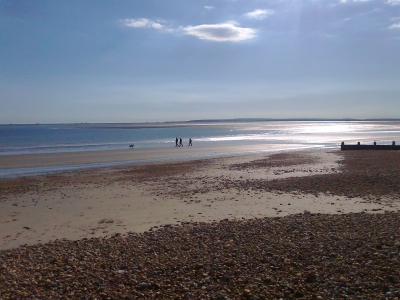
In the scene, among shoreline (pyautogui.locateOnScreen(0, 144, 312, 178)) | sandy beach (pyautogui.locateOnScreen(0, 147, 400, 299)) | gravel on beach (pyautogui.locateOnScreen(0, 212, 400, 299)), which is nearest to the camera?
gravel on beach (pyautogui.locateOnScreen(0, 212, 400, 299))

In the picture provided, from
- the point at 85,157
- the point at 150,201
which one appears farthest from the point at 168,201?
the point at 85,157

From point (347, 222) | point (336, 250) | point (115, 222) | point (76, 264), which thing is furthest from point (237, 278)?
point (115, 222)

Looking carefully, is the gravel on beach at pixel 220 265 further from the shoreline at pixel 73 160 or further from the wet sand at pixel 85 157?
the wet sand at pixel 85 157

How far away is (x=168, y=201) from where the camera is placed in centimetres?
1204

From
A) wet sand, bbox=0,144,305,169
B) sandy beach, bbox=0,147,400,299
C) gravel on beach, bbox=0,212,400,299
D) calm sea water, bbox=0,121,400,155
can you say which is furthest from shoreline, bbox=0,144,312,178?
gravel on beach, bbox=0,212,400,299

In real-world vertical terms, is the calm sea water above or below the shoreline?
above

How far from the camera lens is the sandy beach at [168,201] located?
9.03m

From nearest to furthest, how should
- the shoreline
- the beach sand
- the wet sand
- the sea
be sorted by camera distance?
the beach sand, the shoreline, the wet sand, the sea

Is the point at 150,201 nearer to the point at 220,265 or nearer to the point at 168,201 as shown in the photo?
the point at 168,201

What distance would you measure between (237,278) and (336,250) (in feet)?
6.39

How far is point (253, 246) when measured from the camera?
648 cm

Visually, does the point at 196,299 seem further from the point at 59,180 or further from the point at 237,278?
the point at 59,180

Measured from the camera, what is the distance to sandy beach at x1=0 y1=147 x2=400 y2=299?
9031 millimetres

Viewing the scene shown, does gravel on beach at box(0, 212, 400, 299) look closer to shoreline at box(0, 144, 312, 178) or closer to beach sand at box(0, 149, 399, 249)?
beach sand at box(0, 149, 399, 249)
